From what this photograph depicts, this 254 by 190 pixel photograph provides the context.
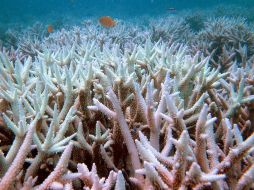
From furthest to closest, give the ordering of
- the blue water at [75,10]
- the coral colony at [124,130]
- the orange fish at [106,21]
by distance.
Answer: the blue water at [75,10] → the orange fish at [106,21] → the coral colony at [124,130]

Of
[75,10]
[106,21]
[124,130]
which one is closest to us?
[124,130]

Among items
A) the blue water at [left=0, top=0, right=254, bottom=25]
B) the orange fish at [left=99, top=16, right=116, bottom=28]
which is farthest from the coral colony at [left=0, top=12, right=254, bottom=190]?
the blue water at [left=0, top=0, right=254, bottom=25]

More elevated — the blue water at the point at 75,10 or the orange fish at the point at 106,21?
the blue water at the point at 75,10

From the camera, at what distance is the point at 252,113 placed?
2.49 metres

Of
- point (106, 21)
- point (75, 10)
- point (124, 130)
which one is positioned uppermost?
point (75, 10)

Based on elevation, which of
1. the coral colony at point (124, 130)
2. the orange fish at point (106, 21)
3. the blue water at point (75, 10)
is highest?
the blue water at point (75, 10)

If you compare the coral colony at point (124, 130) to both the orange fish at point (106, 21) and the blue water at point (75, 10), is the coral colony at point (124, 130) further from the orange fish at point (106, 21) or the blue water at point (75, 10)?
the blue water at point (75, 10)

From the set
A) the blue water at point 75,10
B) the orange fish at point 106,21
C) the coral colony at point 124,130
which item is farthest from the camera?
the blue water at point 75,10

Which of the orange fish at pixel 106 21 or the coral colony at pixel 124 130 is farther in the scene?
the orange fish at pixel 106 21

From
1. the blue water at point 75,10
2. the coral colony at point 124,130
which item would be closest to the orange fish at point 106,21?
the coral colony at point 124,130

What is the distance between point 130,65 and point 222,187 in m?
1.74

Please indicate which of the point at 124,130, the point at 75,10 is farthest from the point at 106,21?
the point at 75,10

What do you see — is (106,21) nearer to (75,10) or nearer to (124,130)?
(124,130)

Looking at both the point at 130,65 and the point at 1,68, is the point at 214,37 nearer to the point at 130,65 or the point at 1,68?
the point at 130,65
